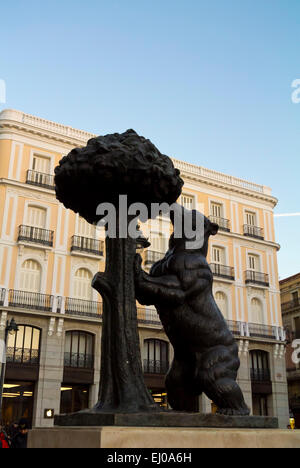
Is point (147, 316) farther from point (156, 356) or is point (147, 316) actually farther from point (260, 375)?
point (260, 375)

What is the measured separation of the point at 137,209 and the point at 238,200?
25370mm

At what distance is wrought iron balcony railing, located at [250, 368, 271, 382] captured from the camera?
24922mm

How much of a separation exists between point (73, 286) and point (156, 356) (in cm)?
546

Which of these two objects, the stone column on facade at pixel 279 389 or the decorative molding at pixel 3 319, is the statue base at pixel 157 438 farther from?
the stone column on facade at pixel 279 389

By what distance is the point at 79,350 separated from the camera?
69.5 feet

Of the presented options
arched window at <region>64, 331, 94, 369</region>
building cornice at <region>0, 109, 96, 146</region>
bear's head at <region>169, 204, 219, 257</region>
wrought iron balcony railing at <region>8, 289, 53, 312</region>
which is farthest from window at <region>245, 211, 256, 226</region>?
bear's head at <region>169, 204, 219, 257</region>

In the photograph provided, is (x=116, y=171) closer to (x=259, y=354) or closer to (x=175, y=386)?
(x=175, y=386)

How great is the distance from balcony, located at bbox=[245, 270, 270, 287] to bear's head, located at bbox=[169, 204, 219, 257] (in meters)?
23.1

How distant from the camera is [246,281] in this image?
26.8 m

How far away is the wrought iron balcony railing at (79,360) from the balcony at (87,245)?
4.86 metres

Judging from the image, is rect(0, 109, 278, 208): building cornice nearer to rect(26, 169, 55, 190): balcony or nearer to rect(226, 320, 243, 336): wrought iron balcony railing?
rect(26, 169, 55, 190): balcony

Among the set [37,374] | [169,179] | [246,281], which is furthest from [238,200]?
[169,179]

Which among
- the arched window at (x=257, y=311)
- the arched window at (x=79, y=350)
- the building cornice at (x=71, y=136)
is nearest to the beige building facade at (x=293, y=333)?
the arched window at (x=257, y=311)

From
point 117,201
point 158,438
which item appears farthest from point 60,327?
point 158,438
